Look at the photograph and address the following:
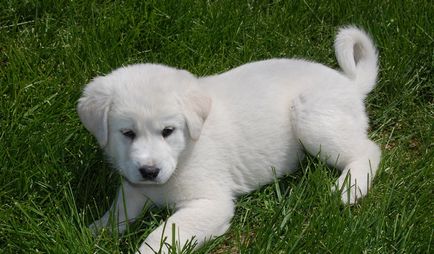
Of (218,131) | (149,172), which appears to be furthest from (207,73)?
(149,172)

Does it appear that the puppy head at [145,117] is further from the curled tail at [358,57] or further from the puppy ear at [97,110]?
the curled tail at [358,57]

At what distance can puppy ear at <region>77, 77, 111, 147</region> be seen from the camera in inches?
157

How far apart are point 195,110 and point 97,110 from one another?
1.54ft

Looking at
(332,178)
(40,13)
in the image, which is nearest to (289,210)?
(332,178)

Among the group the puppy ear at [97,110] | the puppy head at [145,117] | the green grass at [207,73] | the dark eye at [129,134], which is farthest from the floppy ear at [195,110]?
the green grass at [207,73]

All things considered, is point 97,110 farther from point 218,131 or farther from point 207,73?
point 207,73

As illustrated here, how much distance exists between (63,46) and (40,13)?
1.55ft

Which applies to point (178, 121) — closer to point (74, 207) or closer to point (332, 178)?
point (74, 207)

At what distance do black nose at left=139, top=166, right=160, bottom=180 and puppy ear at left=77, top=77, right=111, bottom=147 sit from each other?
0.29 meters

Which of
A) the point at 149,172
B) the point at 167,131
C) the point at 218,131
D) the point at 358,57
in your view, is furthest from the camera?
the point at 358,57

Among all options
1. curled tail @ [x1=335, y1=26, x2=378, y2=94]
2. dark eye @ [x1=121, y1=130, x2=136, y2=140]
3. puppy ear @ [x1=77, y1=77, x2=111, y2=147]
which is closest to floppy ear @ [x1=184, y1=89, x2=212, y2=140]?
dark eye @ [x1=121, y1=130, x2=136, y2=140]

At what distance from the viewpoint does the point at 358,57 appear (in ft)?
16.7

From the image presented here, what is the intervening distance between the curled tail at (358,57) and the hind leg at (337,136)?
0.31 m

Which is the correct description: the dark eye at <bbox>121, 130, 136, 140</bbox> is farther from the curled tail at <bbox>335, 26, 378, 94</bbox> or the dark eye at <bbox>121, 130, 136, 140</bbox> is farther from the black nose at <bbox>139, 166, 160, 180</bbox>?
the curled tail at <bbox>335, 26, 378, 94</bbox>
